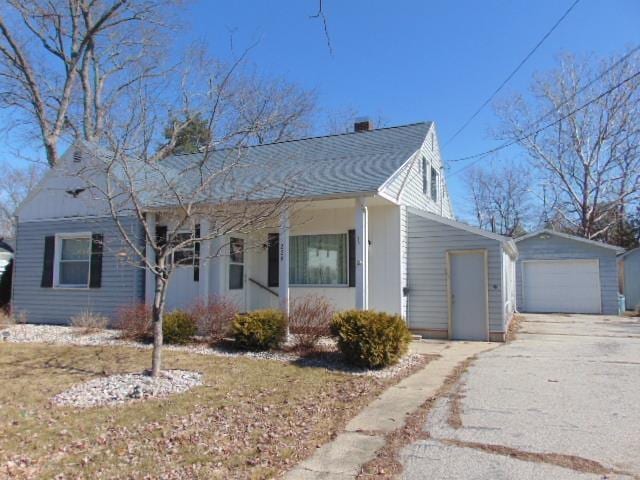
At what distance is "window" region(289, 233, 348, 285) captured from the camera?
12.2 meters

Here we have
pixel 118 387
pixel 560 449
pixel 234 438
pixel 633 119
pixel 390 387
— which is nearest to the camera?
pixel 560 449

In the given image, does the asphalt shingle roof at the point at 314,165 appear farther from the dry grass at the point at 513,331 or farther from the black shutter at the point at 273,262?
the dry grass at the point at 513,331

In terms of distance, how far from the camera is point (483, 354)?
31.4ft

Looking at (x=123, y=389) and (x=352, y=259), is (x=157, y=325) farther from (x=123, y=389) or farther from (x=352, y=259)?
(x=352, y=259)

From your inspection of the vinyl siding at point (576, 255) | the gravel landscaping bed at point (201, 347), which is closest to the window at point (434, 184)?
the vinyl siding at point (576, 255)

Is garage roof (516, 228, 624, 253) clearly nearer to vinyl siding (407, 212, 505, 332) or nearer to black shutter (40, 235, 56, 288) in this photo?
vinyl siding (407, 212, 505, 332)

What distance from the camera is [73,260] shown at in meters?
13.4

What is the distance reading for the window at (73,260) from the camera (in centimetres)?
1327

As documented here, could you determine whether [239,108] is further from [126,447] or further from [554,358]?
[554,358]

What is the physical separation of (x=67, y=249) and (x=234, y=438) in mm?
10859

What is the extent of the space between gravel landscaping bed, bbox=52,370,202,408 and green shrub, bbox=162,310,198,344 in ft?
8.35

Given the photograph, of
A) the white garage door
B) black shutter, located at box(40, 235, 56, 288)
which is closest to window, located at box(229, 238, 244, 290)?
black shutter, located at box(40, 235, 56, 288)

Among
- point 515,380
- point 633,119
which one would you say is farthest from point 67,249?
point 633,119

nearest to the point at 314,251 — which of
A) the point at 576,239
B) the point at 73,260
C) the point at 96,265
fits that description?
the point at 96,265
